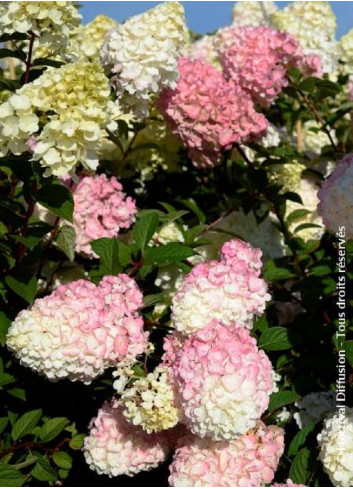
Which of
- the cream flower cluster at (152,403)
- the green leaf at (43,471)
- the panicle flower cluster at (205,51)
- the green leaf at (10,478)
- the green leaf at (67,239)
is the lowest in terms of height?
the green leaf at (43,471)

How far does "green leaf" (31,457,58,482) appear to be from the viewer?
1866mm

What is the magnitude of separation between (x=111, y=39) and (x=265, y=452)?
1.28m

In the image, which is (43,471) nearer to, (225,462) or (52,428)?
(52,428)

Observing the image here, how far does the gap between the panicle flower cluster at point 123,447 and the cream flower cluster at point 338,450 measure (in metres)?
0.37

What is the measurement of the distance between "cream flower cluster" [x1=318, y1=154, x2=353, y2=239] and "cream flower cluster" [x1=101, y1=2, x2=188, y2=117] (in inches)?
25.6

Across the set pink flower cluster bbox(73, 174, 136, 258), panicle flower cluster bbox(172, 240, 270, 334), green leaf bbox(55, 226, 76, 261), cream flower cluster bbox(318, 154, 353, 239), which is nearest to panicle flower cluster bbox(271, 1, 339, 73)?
pink flower cluster bbox(73, 174, 136, 258)

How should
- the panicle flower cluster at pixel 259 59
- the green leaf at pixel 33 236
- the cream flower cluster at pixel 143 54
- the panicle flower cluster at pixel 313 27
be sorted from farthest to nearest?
the panicle flower cluster at pixel 313 27 → the panicle flower cluster at pixel 259 59 → the cream flower cluster at pixel 143 54 → the green leaf at pixel 33 236

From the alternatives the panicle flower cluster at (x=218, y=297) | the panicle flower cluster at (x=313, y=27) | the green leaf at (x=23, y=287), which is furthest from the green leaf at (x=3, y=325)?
the panicle flower cluster at (x=313, y=27)

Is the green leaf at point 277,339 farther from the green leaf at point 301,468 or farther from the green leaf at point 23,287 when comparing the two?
the green leaf at point 23,287

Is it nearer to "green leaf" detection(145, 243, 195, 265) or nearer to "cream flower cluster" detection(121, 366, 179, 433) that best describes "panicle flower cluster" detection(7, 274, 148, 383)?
"cream flower cluster" detection(121, 366, 179, 433)

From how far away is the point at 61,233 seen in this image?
2014 mm

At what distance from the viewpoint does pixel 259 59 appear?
8.23 ft

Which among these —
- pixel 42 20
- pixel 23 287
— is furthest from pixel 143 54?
pixel 23 287

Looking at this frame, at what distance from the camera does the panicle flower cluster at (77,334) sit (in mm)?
1592
